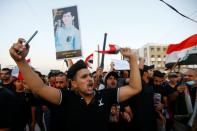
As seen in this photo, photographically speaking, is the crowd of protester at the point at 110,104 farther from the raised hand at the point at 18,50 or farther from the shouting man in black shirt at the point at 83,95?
the raised hand at the point at 18,50

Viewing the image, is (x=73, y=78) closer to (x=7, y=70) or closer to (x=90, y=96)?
(x=90, y=96)

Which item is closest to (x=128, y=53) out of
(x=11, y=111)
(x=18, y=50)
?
(x=18, y=50)

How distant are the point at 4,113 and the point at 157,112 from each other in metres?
3.94

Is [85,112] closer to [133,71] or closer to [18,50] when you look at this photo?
[133,71]

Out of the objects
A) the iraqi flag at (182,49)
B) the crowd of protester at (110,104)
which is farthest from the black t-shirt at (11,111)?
the iraqi flag at (182,49)

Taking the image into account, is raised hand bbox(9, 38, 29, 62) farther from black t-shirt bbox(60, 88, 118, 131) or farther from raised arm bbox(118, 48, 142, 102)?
raised arm bbox(118, 48, 142, 102)

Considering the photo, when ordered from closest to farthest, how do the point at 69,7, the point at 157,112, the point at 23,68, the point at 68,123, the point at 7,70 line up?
the point at 23,68 < the point at 68,123 < the point at 157,112 < the point at 7,70 < the point at 69,7

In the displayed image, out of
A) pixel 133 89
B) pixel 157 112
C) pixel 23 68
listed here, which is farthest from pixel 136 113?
pixel 23 68

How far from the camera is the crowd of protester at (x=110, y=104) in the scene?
10.9 feet

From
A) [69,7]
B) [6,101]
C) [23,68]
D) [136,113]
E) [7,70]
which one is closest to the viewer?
[23,68]

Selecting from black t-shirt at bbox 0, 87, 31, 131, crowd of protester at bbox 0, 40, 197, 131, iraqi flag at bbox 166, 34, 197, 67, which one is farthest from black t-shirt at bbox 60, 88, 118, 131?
iraqi flag at bbox 166, 34, 197, 67

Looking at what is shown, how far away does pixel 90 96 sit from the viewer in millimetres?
3469

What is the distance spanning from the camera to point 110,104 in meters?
3.47

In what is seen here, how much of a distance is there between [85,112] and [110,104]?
13.6 inches
